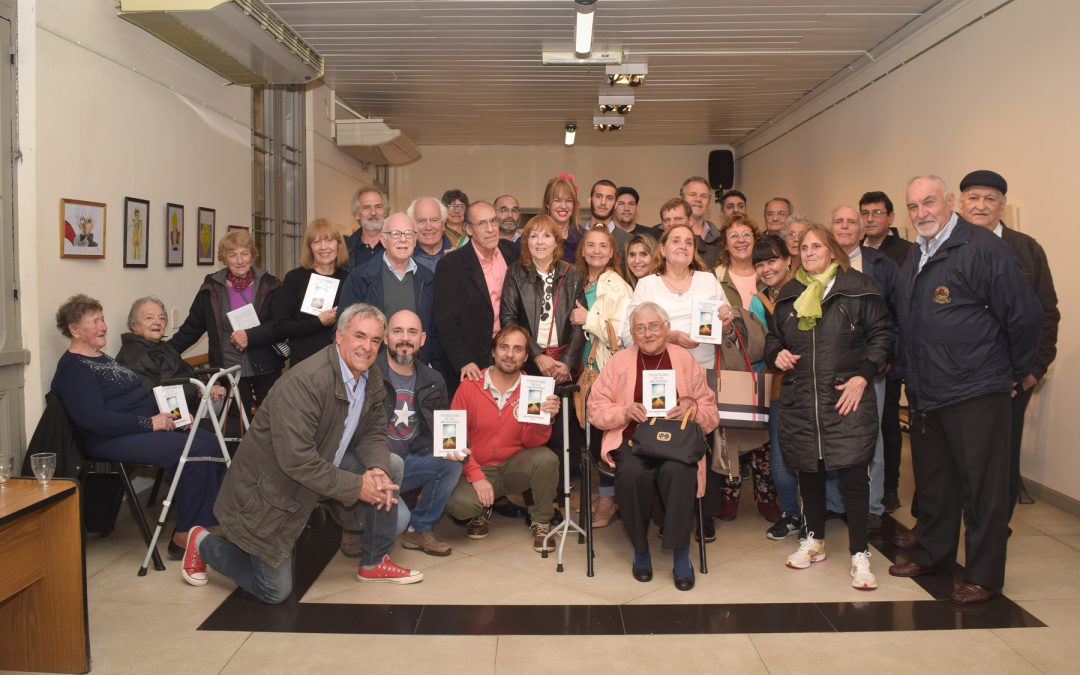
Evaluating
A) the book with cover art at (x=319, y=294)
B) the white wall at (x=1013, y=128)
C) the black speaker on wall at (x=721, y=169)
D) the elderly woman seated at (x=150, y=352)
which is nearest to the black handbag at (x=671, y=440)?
the book with cover art at (x=319, y=294)

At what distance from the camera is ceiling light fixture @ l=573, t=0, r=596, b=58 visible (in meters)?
6.05

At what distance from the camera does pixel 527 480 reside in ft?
14.9

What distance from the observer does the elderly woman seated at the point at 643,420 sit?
13.0 feet

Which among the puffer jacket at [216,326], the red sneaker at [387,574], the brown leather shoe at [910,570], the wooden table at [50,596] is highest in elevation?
the puffer jacket at [216,326]

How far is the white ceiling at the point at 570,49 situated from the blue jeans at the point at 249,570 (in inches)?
175


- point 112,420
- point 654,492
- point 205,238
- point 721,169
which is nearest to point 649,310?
point 654,492

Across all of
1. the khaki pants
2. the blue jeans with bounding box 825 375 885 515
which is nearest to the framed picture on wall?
the khaki pants

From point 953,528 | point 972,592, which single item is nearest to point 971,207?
point 953,528

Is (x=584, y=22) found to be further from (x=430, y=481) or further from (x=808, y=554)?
(x=808, y=554)

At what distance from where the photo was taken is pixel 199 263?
634 centimetres

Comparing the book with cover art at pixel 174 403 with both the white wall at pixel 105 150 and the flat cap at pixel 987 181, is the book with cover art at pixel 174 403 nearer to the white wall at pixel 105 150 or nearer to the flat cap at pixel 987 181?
the white wall at pixel 105 150

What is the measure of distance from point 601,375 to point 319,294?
1777 mm

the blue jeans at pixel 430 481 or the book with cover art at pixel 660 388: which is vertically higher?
the book with cover art at pixel 660 388

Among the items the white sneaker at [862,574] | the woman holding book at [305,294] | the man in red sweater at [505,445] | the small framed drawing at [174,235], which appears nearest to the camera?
the white sneaker at [862,574]
